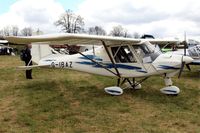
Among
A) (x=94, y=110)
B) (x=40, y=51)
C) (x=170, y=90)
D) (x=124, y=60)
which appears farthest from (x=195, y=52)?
(x=94, y=110)

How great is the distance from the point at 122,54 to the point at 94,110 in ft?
10.4

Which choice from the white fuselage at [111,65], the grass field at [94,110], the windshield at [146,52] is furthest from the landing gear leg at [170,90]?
the windshield at [146,52]

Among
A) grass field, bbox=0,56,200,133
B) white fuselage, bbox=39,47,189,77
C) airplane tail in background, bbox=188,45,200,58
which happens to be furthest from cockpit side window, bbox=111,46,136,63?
airplane tail in background, bbox=188,45,200,58

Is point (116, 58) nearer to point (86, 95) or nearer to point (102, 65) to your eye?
point (102, 65)

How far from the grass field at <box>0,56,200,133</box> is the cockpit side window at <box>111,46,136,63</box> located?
123 centimetres

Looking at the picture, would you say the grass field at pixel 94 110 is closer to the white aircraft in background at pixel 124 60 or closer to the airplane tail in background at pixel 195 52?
the white aircraft in background at pixel 124 60

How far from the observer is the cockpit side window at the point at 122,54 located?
38.6ft

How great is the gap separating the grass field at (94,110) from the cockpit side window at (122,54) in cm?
123

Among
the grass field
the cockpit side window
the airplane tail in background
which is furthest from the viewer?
the airplane tail in background

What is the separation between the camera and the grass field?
765 cm

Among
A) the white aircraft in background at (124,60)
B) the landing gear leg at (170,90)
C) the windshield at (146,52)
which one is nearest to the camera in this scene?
the white aircraft in background at (124,60)

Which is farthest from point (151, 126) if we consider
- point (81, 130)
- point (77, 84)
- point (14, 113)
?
point (77, 84)

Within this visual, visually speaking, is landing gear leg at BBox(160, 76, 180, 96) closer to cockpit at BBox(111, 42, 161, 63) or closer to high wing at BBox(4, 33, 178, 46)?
cockpit at BBox(111, 42, 161, 63)

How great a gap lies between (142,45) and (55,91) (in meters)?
3.70
